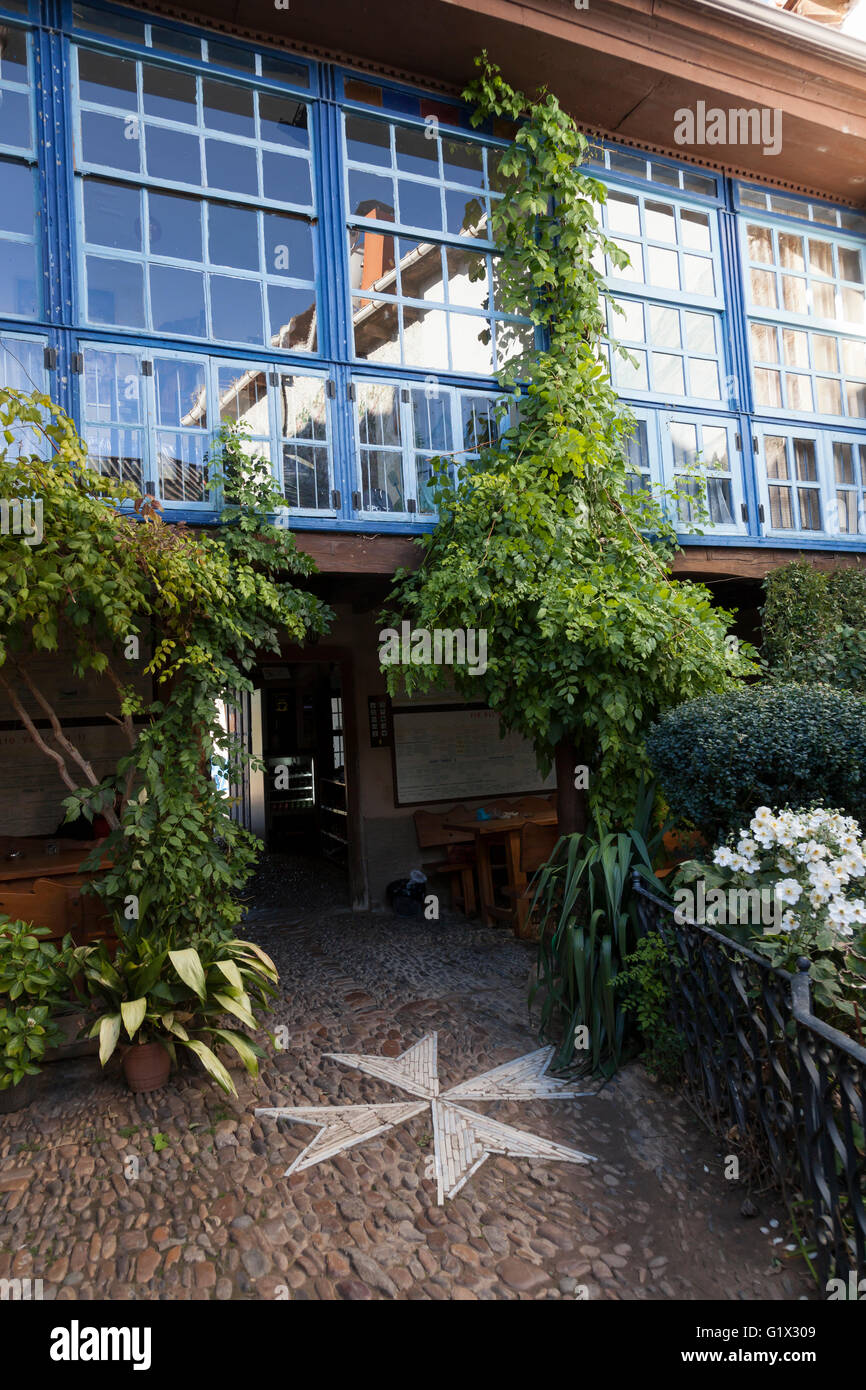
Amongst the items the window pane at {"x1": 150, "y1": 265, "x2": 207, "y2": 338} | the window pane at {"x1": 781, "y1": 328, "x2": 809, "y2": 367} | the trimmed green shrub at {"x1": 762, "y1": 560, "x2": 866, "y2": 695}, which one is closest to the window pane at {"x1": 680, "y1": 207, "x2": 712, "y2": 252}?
the window pane at {"x1": 781, "y1": 328, "x2": 809, "y2": 367}

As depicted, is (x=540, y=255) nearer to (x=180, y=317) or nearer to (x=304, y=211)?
(x=304, y=211)

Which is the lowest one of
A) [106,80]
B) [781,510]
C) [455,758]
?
[455,758]

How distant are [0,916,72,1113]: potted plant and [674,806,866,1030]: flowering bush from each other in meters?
3.18

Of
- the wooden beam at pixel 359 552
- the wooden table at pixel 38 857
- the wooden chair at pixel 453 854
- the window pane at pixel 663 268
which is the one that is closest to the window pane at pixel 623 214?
the window pane at pixel 663 268

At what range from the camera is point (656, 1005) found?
12.9ft

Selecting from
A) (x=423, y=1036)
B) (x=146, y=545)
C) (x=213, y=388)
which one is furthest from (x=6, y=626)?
(x=423, y=1036)

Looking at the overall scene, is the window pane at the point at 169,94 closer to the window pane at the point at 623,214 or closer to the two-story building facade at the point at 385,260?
the two-story building facade at the point at 385,260

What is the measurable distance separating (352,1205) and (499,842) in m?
4.65

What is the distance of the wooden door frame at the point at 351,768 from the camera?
25.8ft

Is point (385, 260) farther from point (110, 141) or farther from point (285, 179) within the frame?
point (110, 141)

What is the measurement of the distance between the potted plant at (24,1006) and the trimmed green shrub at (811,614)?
519 cm

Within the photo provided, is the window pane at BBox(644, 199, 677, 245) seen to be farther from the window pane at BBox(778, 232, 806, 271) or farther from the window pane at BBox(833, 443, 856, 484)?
the window pane at BBox(833, 443, 856, 484)

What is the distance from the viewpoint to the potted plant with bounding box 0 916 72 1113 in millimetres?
3818

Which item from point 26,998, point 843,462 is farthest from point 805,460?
point 26,998
